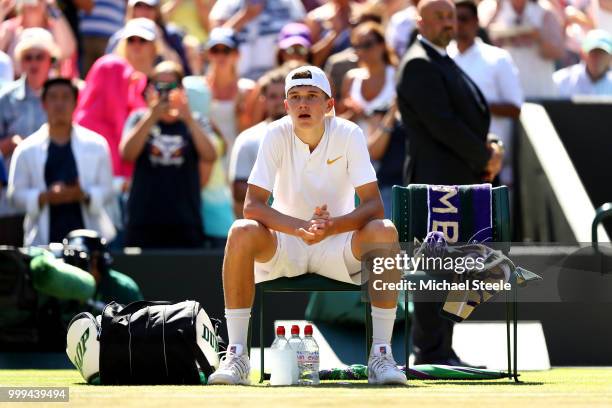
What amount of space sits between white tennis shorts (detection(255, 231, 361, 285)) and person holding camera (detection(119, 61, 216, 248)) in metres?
3.72

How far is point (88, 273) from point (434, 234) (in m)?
3.01

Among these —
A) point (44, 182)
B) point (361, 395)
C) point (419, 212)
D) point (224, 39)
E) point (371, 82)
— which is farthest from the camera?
Result: point (224, 39)

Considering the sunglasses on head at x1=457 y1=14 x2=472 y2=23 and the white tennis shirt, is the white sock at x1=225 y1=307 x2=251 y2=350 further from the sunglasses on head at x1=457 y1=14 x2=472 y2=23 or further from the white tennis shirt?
the sunglasses on head at x1=457 y1=14 x2=472 y2=23

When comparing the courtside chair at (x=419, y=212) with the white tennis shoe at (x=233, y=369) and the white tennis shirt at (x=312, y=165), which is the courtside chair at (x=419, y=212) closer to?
the white tennis shirt at (x=312, y=165)

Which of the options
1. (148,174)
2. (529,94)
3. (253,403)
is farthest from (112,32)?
(253,403)

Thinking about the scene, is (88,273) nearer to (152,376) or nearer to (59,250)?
(59,250)

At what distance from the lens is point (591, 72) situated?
13.0 metres

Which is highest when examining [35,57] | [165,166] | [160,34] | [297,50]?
[160,34]

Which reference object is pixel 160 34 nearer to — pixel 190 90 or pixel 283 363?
pixel 190 90

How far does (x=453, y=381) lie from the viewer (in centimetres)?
790

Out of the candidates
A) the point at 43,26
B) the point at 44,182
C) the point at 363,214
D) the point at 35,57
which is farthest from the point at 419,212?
Result: the point at 43,26

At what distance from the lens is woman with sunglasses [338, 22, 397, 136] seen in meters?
11.5

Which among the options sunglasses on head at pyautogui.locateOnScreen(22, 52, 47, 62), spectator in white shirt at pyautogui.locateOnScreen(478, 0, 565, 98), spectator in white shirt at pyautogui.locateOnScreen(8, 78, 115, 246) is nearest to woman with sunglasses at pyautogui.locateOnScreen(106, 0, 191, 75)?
sunglasses on head at pyautogui.locateOnScreen(22, 52, 47, 62)

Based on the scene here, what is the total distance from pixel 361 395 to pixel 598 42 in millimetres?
7021
